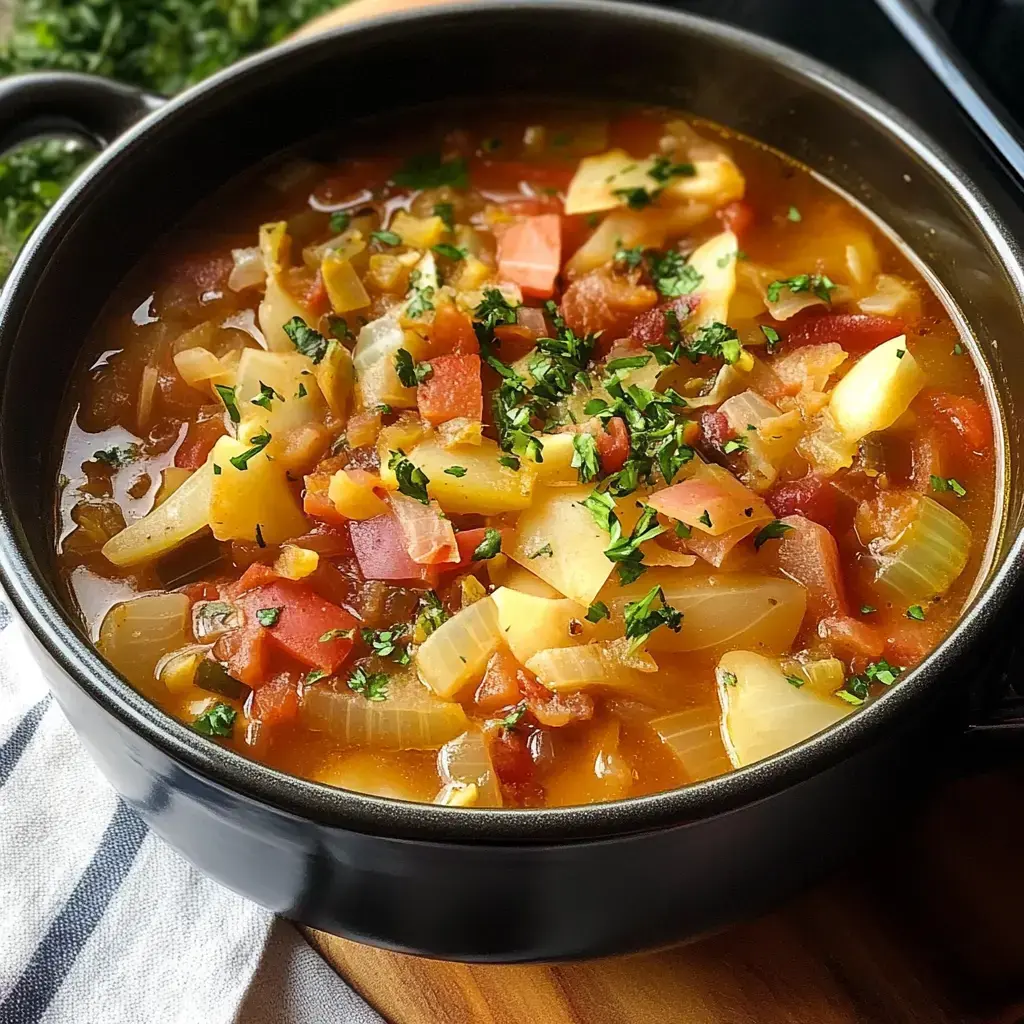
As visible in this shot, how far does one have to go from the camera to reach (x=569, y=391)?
7.20ft

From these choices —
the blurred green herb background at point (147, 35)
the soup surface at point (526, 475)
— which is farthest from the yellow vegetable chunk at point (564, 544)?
the blurred green herb background at point (147, 35)

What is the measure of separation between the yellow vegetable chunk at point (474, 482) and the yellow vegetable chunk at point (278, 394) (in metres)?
0.21

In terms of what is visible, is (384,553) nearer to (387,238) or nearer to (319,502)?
(319,502)

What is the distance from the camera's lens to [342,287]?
2359 millimetres

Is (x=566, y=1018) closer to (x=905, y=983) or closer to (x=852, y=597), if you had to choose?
(x=905, y=983)

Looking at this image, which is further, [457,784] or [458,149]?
[458,149]

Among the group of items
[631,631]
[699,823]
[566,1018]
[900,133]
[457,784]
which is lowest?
[566,1018]

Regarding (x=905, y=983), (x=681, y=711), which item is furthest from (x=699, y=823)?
(x=905, y=983)

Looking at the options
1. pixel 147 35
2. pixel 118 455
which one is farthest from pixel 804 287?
pixel 147 35

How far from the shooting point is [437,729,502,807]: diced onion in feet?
5.75

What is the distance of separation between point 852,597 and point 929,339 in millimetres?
600

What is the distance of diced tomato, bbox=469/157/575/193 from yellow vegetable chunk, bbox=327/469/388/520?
92 cm

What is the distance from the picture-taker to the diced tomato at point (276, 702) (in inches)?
72.9

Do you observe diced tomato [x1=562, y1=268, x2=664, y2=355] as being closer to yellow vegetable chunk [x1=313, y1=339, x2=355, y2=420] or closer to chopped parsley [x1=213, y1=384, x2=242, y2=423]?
yellow vegetable chunk [x1=313, y1=339, x2=355, y2=420]
